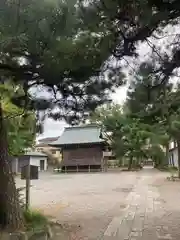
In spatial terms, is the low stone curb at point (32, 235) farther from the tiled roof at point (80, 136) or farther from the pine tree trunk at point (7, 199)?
the tiled roof at point (80, 136)

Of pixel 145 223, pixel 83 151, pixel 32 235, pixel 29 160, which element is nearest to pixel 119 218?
pixel 145 223

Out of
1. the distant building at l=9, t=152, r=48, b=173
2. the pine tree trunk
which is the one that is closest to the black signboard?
the pine tree trunk

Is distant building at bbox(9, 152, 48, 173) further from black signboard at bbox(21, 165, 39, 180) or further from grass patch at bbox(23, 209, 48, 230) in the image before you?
grass patch at bbox(23, 209, 48, 230)

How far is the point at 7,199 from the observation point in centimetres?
464

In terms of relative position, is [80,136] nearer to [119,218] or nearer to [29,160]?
[29,160]

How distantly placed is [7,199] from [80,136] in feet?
85.2

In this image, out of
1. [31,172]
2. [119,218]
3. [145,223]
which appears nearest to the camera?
[145,223]

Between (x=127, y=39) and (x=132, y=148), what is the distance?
24.9m

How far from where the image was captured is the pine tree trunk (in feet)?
15.0

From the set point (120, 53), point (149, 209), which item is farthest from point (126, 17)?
point (149, 209)

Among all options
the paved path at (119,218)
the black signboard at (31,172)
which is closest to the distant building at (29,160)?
the paved path at (119,218)

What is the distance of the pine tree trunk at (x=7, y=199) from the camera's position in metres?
4.59

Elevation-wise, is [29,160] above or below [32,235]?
above

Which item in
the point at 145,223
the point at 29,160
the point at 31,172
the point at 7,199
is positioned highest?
the point at 29,160
